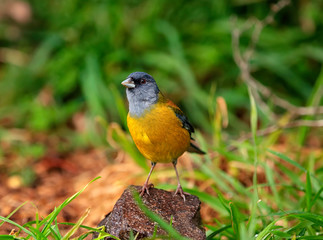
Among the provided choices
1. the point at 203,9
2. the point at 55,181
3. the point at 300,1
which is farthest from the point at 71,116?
the point at 300,1

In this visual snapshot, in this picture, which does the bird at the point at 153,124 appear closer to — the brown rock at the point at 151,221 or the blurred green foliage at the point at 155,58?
the brown rock at the point at 151,221

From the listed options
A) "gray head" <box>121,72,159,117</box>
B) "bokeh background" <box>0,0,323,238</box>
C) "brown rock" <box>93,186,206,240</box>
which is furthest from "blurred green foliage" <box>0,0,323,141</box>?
"brown rock" <box>93,186,206,240</box>

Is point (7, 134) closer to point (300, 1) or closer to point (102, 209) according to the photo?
point (102, 209)

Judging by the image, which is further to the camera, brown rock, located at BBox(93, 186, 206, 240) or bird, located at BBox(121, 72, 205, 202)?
bird, located at BBox(121, 72, 205, 202)

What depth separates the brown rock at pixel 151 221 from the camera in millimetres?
3127

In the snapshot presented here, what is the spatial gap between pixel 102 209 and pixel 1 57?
→ 4544mm

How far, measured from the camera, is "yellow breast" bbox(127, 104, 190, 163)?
3.54 meters

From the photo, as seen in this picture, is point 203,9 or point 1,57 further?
point 1,57

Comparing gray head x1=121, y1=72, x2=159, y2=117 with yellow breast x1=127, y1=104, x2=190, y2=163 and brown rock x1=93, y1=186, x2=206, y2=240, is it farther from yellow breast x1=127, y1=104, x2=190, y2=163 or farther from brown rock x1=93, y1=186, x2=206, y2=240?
brown rock x1=93, y1=186, x2=206, y2=240

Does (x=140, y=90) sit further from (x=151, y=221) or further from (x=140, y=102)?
(x=151, y=221)

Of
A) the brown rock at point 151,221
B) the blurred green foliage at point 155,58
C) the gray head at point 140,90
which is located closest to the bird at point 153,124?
the gray head at point 140,90

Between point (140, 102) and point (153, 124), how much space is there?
0.24 metres

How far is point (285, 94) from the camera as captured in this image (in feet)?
24.3

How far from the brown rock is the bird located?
0.44ft
